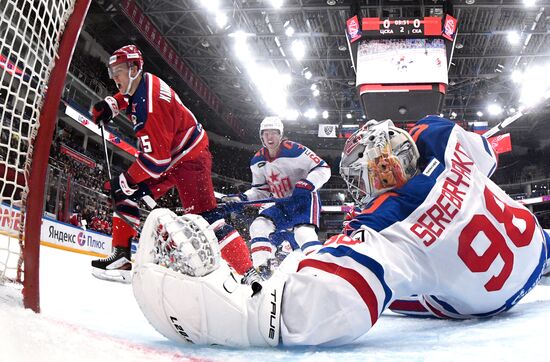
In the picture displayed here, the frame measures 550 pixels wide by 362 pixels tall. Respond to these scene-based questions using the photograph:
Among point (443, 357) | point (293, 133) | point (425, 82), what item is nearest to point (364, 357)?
point (443, 357)

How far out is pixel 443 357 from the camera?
37.2 inches

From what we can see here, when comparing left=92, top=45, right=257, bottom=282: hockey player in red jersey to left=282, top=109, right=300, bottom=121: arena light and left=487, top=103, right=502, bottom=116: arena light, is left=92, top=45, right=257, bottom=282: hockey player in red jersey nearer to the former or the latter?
left=282, top=109, right=300, bottom=121: arena light

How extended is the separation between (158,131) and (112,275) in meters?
0.84

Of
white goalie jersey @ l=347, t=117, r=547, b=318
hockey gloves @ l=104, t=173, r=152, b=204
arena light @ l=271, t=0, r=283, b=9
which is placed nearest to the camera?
white goalie jersey @ l=347, t=117, r=547, b=318

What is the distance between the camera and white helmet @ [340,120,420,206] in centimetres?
138

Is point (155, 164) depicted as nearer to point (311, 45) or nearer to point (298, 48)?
point (298, 48)

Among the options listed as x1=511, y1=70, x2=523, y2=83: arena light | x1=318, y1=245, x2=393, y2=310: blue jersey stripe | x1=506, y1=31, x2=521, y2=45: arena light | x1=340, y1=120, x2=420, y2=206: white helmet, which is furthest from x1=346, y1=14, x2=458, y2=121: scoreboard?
x1=511, y1=70, x2=523, y2=83: arena light

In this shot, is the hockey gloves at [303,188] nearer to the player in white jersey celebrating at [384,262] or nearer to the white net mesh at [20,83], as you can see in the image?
the player in white jersey celebrating at [384,262]

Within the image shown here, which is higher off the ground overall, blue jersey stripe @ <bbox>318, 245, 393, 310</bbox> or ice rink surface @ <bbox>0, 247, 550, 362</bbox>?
blue jersey stripe @ <bbox>318, 245, 393, 310</bbox>

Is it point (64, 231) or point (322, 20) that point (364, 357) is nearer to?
point (64, 231)

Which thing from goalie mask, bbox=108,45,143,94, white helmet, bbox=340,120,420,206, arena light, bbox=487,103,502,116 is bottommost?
white helmet, bbox=340,120,420,206

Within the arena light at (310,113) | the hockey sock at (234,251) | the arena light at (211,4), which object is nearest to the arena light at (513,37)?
the arena light at (310,113)

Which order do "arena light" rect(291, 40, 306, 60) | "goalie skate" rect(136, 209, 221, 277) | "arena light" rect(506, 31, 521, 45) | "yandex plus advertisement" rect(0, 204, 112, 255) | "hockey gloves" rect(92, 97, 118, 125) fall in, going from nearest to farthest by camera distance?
"goalie skate" rect(136, 209, 221, 277) → "hockey gloves" rect(92, 97, 118, 125) → "yandex plus advertisement" rect(0, 204, 112, 255) → "arena light" rect(506, 31, 521, 45) → "arena light" rect(291, 40, 306, 60)

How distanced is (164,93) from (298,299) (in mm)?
1905
